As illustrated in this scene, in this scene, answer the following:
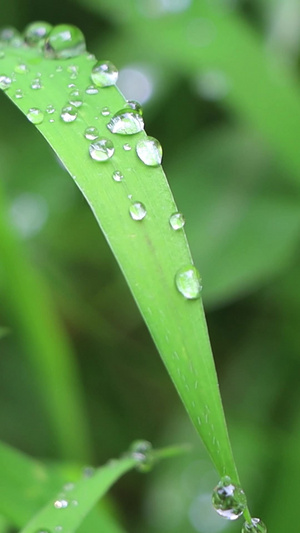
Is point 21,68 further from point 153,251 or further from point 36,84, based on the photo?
point 153,251

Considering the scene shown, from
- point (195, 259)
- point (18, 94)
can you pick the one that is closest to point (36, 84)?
point (18, 94)

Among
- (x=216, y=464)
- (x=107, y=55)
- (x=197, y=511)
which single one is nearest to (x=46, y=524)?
(x=216, y=464)

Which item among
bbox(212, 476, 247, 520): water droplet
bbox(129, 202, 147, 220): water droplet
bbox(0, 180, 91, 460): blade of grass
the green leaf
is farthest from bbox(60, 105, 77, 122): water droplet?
bbox(0, 180, 91, 460): blade of grass

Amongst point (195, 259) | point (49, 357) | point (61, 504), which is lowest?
point (49, 357)

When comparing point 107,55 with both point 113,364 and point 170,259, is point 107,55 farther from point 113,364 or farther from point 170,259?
point 170,259

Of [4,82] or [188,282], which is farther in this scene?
[4,82]

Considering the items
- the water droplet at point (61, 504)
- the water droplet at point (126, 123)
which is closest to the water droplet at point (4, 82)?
the water droplet at point (126, 123)
